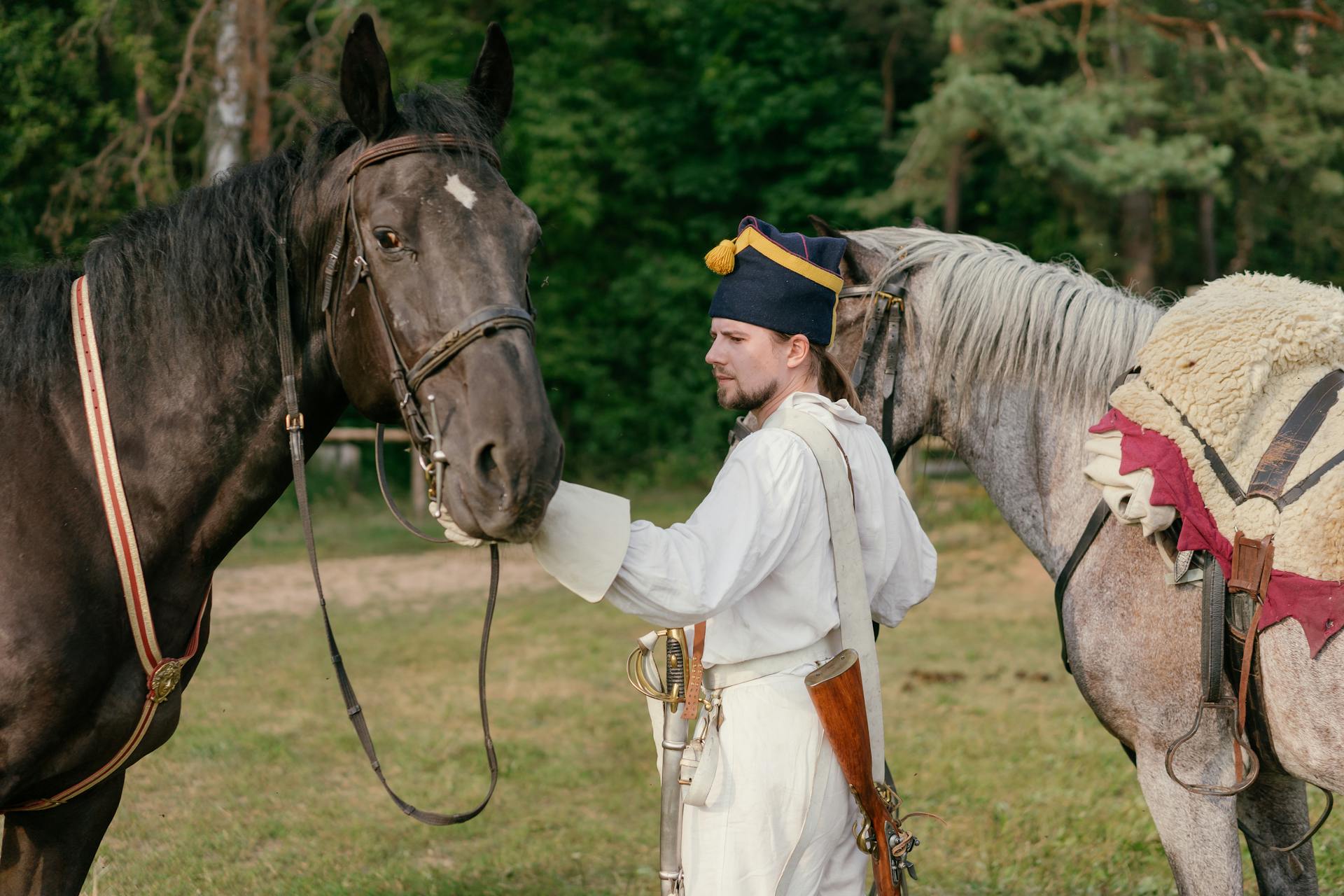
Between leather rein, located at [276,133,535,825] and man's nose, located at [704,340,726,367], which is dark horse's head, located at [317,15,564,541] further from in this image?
man's nose, located at [704,340,726,367]

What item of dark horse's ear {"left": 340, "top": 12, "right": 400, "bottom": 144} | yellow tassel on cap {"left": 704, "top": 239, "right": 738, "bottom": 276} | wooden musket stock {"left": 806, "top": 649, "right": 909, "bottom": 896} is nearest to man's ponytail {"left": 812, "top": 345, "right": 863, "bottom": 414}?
yellow tassel on cap {"left": 704, "top": 239, "right": 738, "bottom": 276}

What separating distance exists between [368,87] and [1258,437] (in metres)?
2.01

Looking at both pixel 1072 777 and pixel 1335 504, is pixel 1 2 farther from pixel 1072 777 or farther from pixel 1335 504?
pixel 1335 504

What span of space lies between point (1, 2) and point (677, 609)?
1077cm

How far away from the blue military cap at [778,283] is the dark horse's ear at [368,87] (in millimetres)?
641

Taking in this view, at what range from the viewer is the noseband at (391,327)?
1.73 metres

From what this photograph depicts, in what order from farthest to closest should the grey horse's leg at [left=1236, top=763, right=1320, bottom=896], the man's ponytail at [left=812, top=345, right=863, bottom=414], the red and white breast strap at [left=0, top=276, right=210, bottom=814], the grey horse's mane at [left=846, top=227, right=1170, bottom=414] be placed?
the grey horse's mane at [left=846, top=227, right=1170, bottom=414] → the grey horse's leg at [left=1236, top=763, right=1320, bottom=896] → the man's ponytail at [left=812, top=345, right=863, bottom=414] → the red and white breast strap at [left=0, top=276, right=210, bottom=814]

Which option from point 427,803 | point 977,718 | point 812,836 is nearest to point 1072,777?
point 977,718

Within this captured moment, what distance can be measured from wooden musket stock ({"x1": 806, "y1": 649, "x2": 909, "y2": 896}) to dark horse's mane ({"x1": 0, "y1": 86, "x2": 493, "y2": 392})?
1165mm

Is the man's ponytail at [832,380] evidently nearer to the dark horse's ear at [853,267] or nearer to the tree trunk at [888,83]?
the dark horse's ear at [853,267]

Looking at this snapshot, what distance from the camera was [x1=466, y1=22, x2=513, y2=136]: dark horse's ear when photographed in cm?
204

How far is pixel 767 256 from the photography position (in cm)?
216

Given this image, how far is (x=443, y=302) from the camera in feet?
5.84

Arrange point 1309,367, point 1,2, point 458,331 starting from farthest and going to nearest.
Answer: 1. point 1,2
2. point 1309,367
3. point 458,331
